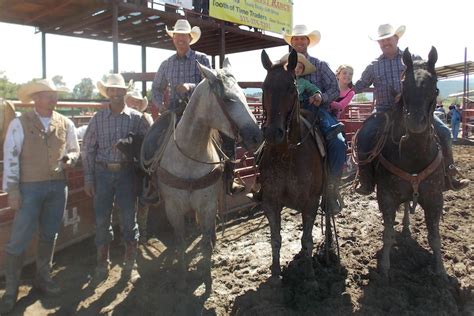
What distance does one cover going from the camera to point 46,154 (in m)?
3.72

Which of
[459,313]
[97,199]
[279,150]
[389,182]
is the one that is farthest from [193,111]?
Result: [459,313]

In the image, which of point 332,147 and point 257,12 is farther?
point 257,12

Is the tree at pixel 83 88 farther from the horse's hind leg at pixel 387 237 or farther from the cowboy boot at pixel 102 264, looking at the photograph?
the horse's hind leg at pixel 387 237

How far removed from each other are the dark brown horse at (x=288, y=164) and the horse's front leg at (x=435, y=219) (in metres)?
1.06

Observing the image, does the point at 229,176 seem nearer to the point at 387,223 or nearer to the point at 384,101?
the point at 387,223

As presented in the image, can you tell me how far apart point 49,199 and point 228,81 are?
2.12 m

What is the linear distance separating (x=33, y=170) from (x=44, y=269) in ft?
3.46

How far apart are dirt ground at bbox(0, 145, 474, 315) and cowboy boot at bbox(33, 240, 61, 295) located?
9cm

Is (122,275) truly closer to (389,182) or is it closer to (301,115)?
(301,115)

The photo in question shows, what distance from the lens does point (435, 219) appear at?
3.93 m

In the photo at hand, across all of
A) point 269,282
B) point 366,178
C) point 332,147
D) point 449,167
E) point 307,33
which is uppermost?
point 307,33

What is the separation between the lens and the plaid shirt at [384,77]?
14.2 feet

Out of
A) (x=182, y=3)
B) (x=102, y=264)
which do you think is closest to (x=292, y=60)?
(x=102, y=264)

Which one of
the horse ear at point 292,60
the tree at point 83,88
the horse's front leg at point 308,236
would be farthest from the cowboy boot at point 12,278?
the tree at point 83,88
